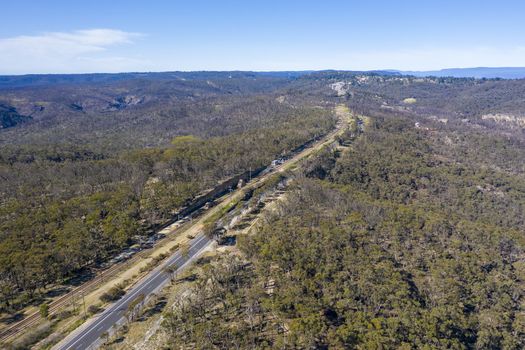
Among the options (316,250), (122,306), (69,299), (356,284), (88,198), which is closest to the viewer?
(356,284)

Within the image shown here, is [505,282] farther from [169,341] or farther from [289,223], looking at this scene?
[169,341]

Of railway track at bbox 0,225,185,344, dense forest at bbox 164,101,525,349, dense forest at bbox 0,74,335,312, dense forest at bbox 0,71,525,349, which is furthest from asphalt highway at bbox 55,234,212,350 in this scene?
dense forest at bbox 0,74,335,312

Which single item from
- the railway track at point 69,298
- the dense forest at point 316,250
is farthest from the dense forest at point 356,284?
the railway track at point 69,298

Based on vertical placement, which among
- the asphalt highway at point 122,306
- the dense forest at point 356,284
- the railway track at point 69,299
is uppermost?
the dense forest at point 356,284

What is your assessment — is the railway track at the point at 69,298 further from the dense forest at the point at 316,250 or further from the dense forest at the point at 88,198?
the dense forest at the point at 316,250

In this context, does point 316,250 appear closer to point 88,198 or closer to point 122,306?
point 122,306

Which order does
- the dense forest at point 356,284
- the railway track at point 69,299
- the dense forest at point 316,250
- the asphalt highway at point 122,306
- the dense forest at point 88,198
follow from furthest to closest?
1. the dense forest at point 88,198
2. the railway track at point 69,299
3. the asphalt highway at point 122,306
4. the dense forest at point 316,250
5. the dense forest at point 356,284

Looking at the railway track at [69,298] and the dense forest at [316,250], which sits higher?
the dense forest at [316,250]

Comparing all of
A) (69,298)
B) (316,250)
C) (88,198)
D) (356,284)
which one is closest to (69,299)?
(69,298)

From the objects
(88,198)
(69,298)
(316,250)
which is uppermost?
(88,198)
